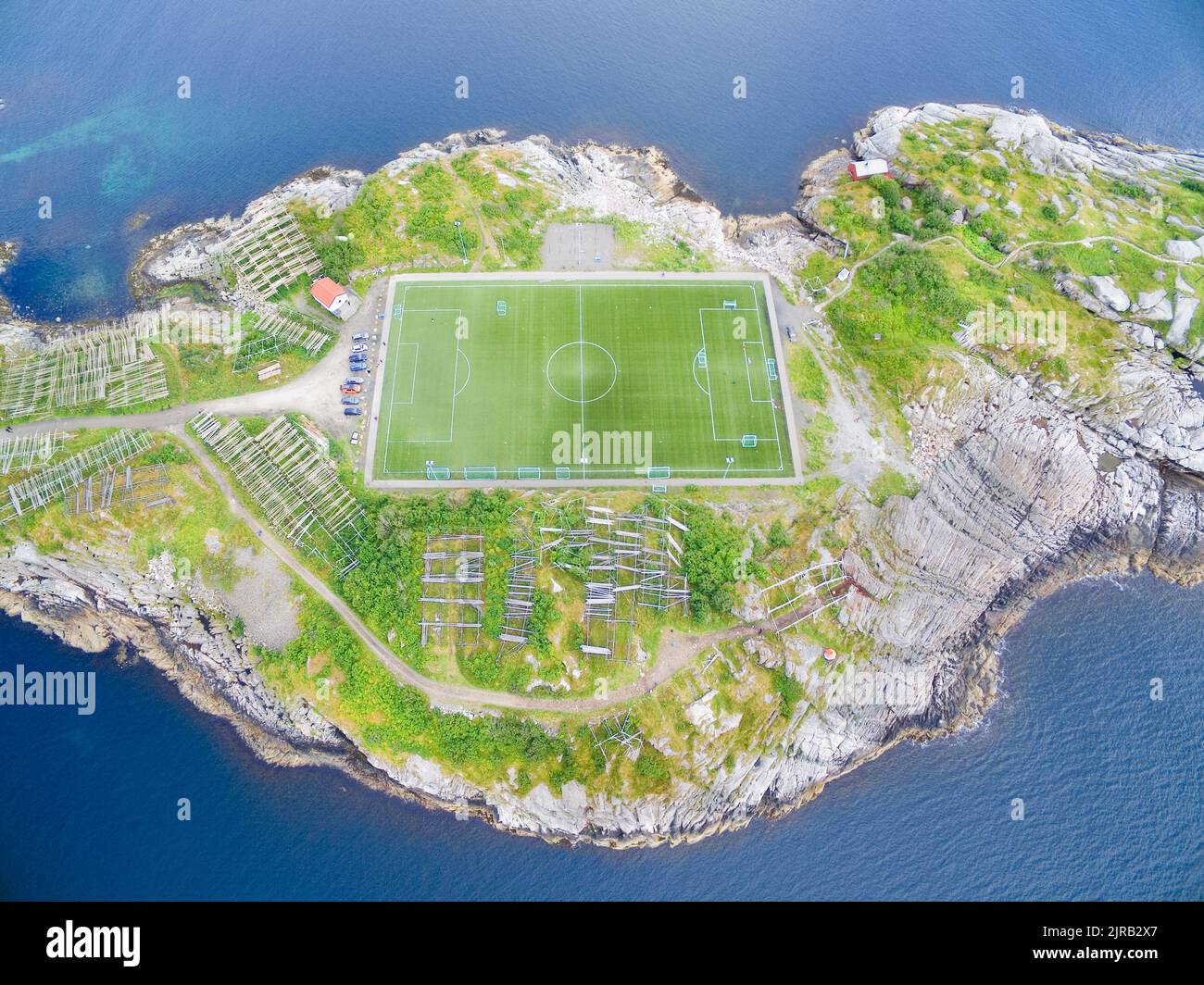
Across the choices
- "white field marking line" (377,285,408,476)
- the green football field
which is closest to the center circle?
the green football field

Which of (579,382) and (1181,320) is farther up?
(1181,320)

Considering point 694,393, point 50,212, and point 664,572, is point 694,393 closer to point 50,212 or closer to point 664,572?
point 664,572

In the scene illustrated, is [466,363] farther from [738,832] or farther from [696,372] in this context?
[738,832]

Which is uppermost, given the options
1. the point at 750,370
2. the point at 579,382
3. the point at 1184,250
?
the point at 1184,250

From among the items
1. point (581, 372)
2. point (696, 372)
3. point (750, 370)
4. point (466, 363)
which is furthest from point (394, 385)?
point (750, 370)

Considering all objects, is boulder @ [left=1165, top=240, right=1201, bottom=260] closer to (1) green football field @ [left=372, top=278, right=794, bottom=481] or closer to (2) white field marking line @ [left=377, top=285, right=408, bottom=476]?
(1) green football field @ [left=372, top=278, right=794, bottom=481]

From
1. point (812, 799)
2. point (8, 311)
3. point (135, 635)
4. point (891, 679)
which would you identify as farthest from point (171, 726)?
point (891, 679)
